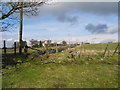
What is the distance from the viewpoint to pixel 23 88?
446 centimetres

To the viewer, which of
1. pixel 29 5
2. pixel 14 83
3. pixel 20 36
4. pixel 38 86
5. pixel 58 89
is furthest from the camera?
pixel 20 36

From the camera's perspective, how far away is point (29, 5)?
12156 mm

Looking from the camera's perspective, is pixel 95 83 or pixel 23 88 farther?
pixel 95 83

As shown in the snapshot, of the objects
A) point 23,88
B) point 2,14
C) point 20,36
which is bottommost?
point 23,88

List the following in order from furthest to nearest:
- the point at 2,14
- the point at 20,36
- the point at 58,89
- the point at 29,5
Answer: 1. the point at 20,36
2. the point at 29,5
3. the point at 2,14
4. the point at 58,89

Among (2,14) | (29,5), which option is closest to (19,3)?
(29,5)

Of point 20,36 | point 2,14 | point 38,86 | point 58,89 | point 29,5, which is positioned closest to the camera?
point 58,89

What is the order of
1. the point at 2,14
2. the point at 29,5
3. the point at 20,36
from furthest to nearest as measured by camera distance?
1. the point at 20,36
2. the point at 29,5
3. the point at 2,14

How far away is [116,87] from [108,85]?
0.31 m

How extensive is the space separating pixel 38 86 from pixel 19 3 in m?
10.0

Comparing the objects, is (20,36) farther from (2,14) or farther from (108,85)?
(108,85)

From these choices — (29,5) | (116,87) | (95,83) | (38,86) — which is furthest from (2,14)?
(116,87)

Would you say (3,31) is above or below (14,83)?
above

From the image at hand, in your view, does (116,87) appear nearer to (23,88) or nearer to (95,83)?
(95,83)
